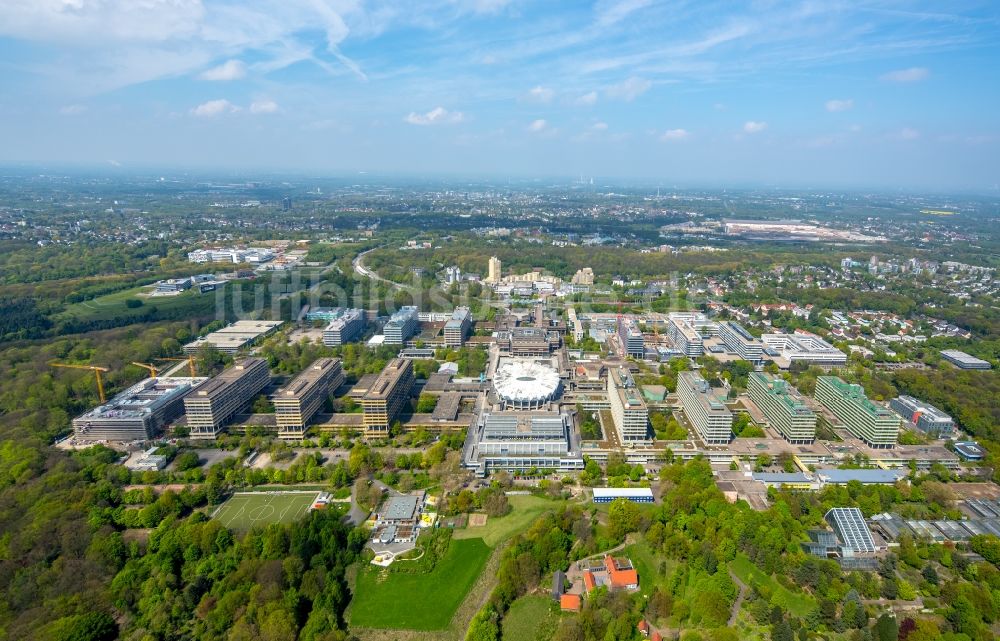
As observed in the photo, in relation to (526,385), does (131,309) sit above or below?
above

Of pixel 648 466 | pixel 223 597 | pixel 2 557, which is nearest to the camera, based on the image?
pixel 223 597

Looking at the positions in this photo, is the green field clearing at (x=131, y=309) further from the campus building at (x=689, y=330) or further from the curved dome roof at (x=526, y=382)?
the campus building at (x=689, y=330)

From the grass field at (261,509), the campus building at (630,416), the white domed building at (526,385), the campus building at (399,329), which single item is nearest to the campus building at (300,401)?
the grass field at (261,509)

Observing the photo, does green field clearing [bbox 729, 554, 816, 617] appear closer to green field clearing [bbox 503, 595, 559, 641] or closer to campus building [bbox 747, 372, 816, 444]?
green field clearing [bbox 503, 595, 559, 641]

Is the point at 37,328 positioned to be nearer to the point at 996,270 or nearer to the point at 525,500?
the point at 525,500

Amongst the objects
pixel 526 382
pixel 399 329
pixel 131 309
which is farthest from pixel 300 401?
pixel 131 309

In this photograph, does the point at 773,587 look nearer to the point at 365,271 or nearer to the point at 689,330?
the point at 689,330

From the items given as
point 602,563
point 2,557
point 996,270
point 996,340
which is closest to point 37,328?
point 2,557
